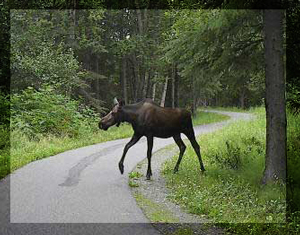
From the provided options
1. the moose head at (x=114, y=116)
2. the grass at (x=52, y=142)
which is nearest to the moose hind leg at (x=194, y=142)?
the grass at (x=52, y=142)

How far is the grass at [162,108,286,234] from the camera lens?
7.00m

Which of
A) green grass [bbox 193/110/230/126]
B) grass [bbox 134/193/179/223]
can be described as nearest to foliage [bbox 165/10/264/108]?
green grass [bbox 193/110/230/126]

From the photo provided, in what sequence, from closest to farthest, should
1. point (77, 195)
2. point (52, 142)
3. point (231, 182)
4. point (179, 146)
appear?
1. point (77, 195)
2. point (231, 182)
3. point (179, 146)
4. point (52, 142)

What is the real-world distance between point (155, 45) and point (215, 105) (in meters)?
2.49

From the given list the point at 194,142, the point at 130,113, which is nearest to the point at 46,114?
the point at 130,113

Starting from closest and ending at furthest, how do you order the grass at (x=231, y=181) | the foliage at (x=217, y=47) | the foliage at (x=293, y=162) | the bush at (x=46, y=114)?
the grass at (x=231, y=181) → the foliage at (x=293, y=162) → the foliage at (x=217, y=47) → the bush at (x=46, y=114)

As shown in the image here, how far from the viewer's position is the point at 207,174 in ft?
32.6

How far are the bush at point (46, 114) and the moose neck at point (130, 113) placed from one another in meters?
2.72

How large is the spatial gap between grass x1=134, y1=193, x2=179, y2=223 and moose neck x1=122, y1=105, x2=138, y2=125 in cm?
215

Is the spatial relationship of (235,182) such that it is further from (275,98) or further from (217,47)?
(217,47)

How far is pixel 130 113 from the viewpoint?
9609 millimetres

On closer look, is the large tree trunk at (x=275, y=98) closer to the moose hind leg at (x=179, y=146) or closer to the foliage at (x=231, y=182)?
the foliage at (x=231, y=182)

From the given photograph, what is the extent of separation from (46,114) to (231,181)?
798 centimetres

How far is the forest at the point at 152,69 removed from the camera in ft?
31.5
